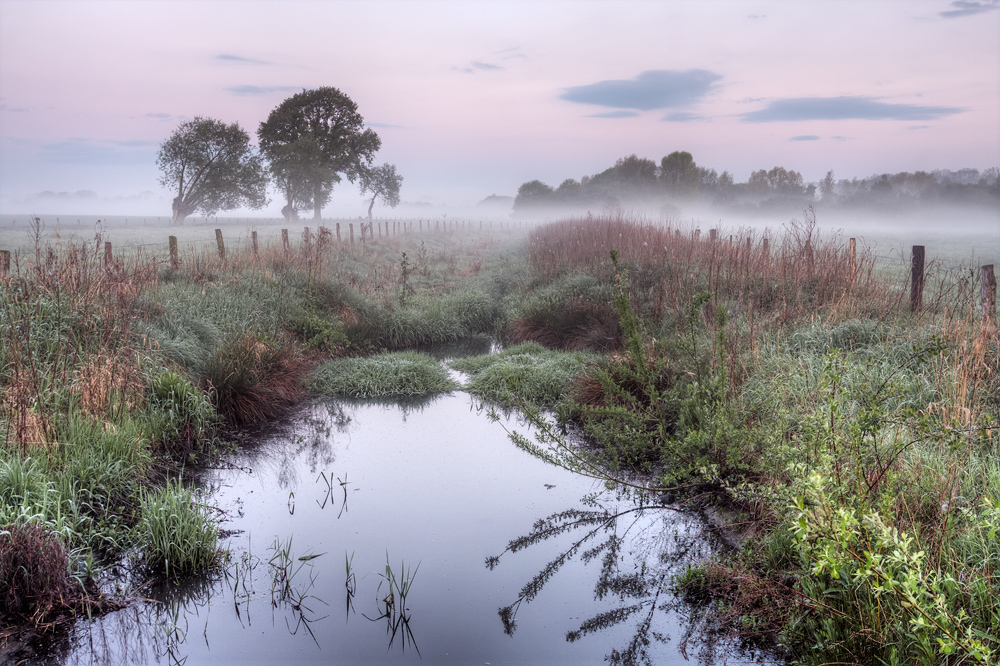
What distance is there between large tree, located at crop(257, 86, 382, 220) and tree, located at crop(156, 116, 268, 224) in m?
2.79

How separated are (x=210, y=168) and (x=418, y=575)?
4423 cm

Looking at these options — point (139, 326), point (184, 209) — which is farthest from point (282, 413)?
point (184, 209)

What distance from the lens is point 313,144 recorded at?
3853cm

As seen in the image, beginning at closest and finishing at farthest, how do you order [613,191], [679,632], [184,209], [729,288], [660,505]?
[679,632]
[660,505]
[729,288]
[184,209]
[613,191]

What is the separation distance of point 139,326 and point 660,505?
5.42m

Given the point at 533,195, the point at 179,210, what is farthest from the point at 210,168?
the point at 533,195

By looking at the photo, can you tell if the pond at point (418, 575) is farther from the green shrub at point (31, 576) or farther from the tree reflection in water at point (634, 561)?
the green shrub at point (31, 576)

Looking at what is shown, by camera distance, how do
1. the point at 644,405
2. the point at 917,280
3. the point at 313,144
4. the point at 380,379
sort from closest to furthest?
the point at 644,405 < the point at 917,280 < the point at 380,379 < the point at 313,144

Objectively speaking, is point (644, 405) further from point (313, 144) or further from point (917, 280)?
point (313, 144)

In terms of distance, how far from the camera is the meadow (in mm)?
2635

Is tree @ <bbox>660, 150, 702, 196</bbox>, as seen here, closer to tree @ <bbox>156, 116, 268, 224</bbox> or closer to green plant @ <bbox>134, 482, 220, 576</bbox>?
tree @ <bbox>156, 116, 268, 224</bbox>

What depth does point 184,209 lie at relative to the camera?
41.9 meters

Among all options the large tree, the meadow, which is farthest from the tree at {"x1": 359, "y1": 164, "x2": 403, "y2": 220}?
the meadow

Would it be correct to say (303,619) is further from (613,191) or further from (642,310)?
(613,191)
